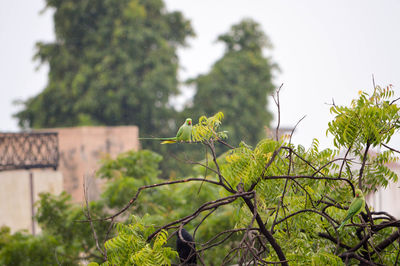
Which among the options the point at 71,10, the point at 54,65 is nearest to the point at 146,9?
the point at 71,10

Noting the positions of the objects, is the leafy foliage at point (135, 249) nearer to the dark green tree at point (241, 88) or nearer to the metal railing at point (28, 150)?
the metal railing at point (28, 150)

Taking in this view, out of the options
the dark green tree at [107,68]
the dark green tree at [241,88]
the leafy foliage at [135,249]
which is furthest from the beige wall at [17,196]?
the leafy foliage at [135,249]

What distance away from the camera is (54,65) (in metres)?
17.2

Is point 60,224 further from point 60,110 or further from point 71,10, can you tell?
point 71,10

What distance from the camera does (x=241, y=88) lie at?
17.2 meters

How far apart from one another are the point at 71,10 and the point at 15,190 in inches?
350

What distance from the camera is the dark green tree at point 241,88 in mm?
16984

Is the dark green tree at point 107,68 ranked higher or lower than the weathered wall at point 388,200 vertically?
higher

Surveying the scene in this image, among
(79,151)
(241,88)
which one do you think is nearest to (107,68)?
(241,88)

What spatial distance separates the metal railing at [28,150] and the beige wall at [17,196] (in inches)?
17.7

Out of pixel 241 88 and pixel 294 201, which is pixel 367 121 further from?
pixel 241 88

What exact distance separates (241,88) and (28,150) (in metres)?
A: 8.26

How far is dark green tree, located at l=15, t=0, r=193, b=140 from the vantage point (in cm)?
1639

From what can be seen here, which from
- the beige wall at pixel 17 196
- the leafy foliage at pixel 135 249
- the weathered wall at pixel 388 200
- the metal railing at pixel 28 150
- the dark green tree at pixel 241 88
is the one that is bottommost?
the weathered wall at pixel 388 200
